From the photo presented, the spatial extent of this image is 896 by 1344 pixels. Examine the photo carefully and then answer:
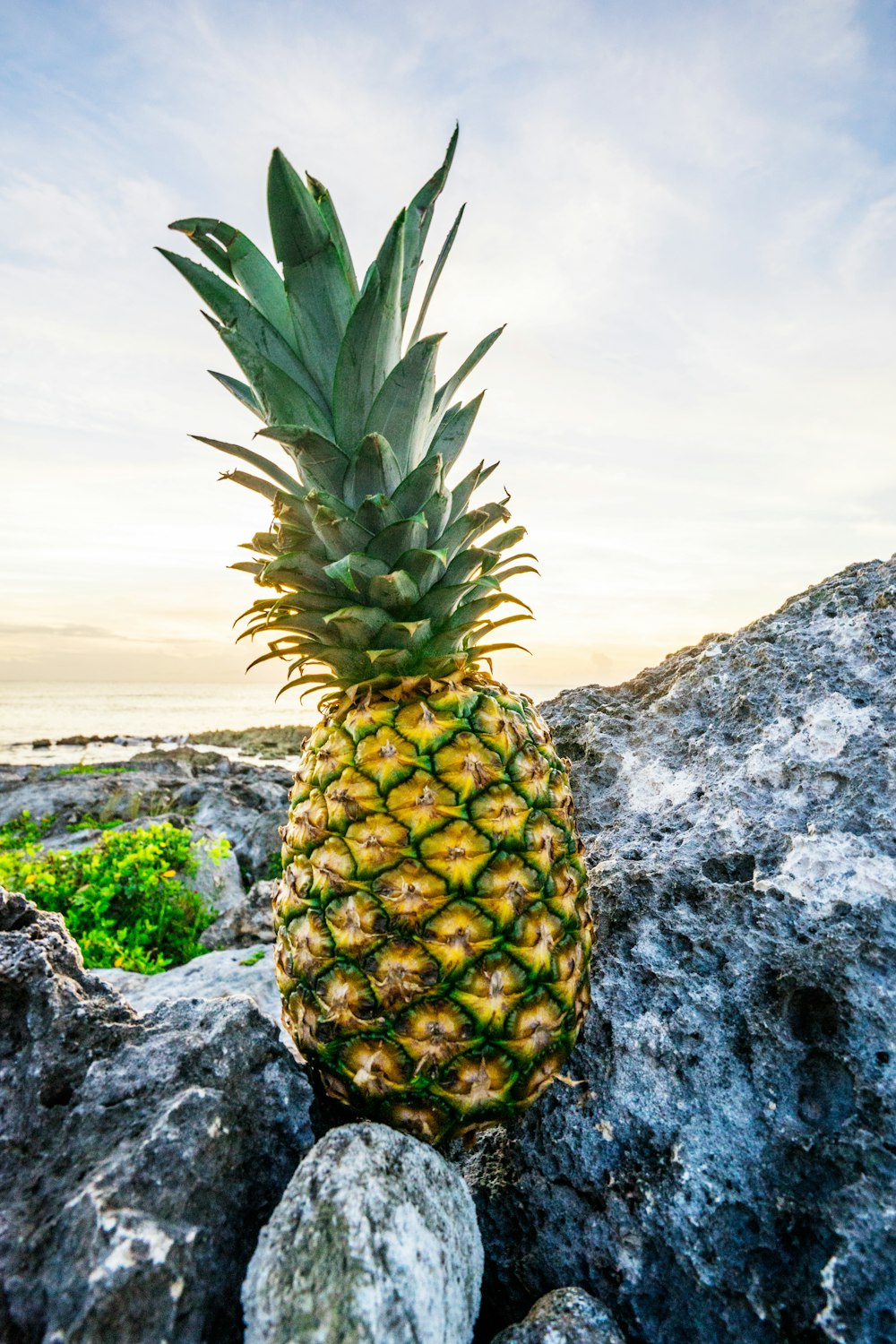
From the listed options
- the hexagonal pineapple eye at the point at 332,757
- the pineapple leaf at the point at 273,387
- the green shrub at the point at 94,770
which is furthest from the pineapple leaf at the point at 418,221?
the green shrub at the point at 94,770

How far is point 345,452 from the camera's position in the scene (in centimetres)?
279

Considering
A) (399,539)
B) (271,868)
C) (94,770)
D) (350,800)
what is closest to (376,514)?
(399,539)

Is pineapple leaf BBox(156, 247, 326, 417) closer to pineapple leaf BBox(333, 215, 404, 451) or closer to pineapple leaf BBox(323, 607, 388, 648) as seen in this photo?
pineapple leaf BBox(333, 215, 404, 451)

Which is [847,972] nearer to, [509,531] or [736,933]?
[736,933]

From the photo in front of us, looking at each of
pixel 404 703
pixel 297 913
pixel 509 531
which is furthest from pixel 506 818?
pixel 509 531

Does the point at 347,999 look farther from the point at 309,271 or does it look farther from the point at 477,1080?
the point at 309,271

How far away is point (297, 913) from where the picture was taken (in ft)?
8.75

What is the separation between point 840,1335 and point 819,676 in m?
2.20

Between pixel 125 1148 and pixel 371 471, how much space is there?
2.27 m

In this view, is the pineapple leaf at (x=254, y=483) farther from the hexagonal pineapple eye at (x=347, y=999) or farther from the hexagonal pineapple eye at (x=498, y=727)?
the hexagonal pineapple eye at (x=347, y=999)

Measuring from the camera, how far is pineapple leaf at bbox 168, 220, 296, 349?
9.01 ft

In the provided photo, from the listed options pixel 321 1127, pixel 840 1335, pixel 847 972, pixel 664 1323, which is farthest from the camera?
pixel 321 1127

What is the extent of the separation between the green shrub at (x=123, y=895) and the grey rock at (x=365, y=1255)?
478 cm

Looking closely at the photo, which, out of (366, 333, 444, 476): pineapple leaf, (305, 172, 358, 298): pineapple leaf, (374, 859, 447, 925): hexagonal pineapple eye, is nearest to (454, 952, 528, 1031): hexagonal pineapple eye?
(374, 859, 447, 925): hexagonal pineapple eye
